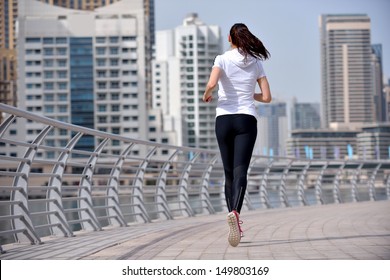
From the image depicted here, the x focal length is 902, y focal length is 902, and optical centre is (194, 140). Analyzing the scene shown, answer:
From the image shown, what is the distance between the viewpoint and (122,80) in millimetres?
123438

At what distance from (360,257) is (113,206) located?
521 centimetres

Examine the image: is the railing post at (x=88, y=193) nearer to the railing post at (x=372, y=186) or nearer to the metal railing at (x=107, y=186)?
the metal railing at (x=107, y=186)

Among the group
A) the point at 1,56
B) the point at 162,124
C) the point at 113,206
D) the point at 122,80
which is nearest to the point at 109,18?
the point at 122,80

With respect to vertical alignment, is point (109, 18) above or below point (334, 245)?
above

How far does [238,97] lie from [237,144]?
31cm

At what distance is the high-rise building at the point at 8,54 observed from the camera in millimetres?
135875

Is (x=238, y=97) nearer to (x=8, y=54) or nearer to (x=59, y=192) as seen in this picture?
(x=59, y=192)

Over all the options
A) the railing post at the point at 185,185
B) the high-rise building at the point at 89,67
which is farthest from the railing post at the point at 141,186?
the high-rise building at the point at 89,67

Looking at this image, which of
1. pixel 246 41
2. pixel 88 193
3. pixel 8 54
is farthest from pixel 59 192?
pixel 8 54

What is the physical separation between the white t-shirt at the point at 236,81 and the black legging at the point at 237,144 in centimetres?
7

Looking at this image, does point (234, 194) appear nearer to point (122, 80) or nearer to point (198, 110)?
point (122, 80)

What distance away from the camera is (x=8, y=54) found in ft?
→ 542

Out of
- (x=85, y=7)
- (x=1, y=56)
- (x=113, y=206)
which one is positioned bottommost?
(x=113, y=206)

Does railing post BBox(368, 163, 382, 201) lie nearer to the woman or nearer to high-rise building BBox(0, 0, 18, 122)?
the woman
